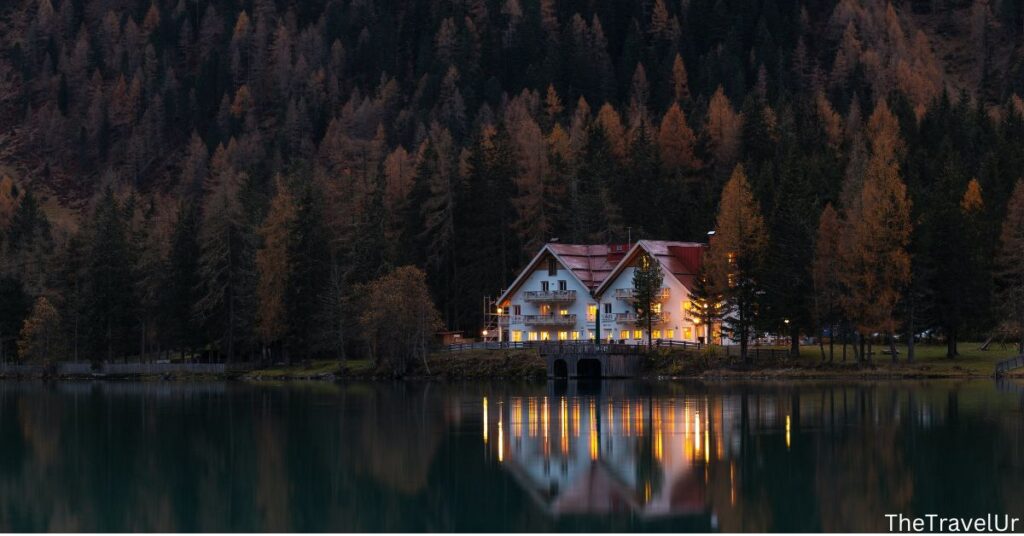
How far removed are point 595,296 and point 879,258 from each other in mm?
30150

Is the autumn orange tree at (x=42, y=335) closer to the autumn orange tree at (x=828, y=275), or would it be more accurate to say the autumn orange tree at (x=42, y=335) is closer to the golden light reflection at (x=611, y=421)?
the autumn orange tree at (x=828, y=275)

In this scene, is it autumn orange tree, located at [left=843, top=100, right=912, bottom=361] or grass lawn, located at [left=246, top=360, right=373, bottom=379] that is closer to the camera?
autumn orange tree, located at [left=843, top=100, right=912, bottom=361]

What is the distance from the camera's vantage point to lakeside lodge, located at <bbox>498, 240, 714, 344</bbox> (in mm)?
113500

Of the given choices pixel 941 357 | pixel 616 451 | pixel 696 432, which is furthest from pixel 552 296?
pixel 616 451

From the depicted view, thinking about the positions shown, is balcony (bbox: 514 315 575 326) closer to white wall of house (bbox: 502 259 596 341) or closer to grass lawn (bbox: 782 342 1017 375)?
white wall of house (bbox: 502 259 596 341)

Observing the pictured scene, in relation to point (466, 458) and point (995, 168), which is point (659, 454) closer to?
point (466, 458)

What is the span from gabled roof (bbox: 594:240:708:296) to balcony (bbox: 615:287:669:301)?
54.0 inches

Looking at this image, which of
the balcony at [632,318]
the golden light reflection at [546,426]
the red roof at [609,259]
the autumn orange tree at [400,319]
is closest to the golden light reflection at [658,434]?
the golden light reflection at [546,426]

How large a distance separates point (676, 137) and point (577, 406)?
8247 centimetres

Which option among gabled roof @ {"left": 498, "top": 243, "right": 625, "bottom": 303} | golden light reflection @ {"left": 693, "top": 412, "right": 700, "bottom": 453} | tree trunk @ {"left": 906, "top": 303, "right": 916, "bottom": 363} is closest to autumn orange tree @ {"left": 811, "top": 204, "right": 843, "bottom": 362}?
tree trunk @ {"left": 906, "top": 303, "right": 916, "bottom": 363}

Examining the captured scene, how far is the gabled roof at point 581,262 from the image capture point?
118 meters

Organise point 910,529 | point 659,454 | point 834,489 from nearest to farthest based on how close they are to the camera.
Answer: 1. point 910,529
2. point 834,489
3. point 659,454

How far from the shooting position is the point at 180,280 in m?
125

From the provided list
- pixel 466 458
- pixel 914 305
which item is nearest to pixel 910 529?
pixel 466 458
